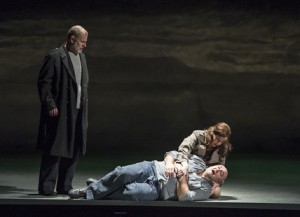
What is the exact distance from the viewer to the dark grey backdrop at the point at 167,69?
1191cm

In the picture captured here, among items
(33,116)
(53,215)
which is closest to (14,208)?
(53,215)

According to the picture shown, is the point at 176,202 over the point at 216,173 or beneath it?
beneath

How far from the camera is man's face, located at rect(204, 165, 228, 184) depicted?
24.1ft

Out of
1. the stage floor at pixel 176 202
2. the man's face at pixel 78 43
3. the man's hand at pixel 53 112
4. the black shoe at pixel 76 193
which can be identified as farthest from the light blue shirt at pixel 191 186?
the man's face at pixel 78 43

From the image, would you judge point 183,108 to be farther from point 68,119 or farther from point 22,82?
point 68,119

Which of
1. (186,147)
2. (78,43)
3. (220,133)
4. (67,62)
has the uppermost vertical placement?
(78,43)

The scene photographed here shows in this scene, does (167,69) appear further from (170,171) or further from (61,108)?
(170,171)

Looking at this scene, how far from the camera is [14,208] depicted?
6918 millimetres

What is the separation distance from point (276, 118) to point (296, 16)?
1.32 m

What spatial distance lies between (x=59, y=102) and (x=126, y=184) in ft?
2.83

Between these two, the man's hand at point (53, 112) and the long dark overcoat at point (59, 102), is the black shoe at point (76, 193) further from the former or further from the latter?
the man's hand at point (53, 112)

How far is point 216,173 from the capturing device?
24.1ft

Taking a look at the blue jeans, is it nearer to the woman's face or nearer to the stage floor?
the stage floor

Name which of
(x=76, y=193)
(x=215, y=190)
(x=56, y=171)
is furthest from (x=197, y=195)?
(x=56, y=171)
